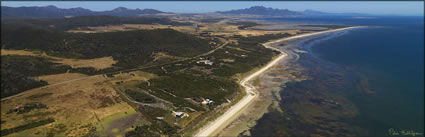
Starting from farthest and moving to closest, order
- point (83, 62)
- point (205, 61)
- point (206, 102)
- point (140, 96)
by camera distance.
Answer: point (205, 61) < point (83, 62) < point (140, 96) < point (206, 102)

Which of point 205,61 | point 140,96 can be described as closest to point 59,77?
point 140,96

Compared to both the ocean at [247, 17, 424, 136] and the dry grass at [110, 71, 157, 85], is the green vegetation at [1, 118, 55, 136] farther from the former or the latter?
the ocean at [247, 17, 424, 136]

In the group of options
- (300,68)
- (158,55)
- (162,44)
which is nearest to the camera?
(300,68)

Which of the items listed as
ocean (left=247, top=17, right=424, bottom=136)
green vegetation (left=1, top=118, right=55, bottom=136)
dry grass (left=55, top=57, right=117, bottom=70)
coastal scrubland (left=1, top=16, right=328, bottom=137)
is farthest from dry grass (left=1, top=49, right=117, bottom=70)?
ocean (left=247, top=17, right=424, bottom=136)

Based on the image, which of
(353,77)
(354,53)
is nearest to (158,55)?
(353,77)

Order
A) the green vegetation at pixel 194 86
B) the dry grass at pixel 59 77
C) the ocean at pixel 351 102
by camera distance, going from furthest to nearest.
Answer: the dry grass at pixel 59 77, the green vegetation at pixel 194 86, the ocean at pixel 351 102

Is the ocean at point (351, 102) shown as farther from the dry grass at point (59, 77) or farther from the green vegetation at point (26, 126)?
the dry grass at point (59, 77)

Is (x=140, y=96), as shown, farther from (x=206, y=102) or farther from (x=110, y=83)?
(x=206, y=102)

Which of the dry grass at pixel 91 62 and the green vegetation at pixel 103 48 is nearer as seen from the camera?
the green vegetation at pixel 103 48

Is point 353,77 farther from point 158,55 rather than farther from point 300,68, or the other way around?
Answer: point 158,55

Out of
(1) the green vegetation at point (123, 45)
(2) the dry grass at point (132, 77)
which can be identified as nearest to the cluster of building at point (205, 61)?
(1) the green vegetation at point (123, 45)

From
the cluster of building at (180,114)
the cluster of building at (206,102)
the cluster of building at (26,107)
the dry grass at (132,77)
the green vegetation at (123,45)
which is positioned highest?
the green vegetation at (123,45)
